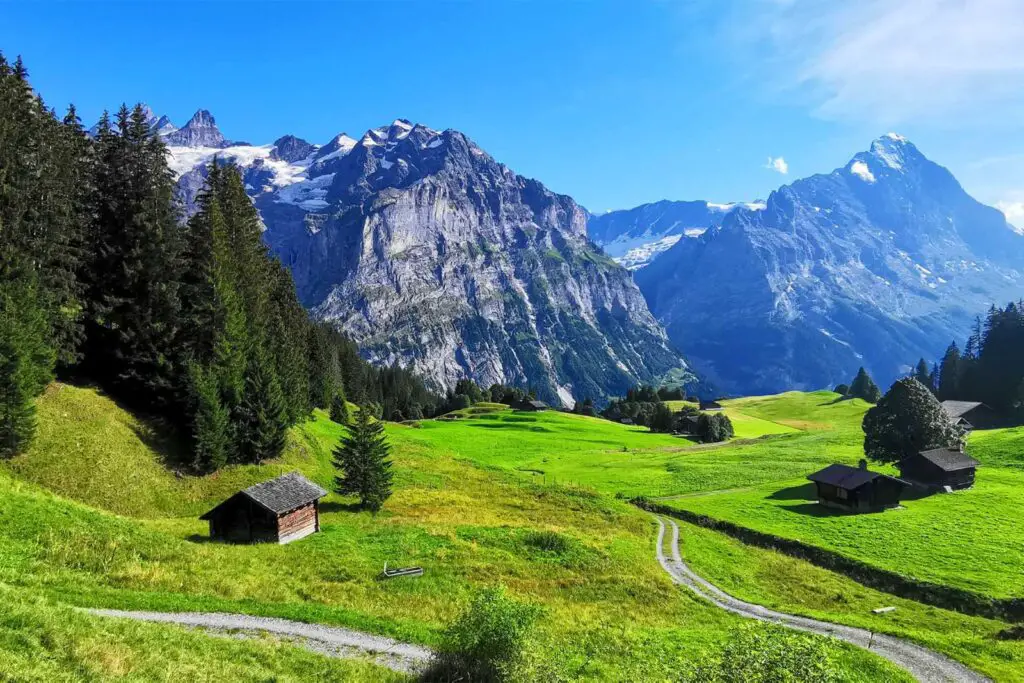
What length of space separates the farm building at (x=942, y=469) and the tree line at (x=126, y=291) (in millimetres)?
77382

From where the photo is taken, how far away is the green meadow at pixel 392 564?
19.2m

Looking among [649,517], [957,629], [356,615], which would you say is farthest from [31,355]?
[957,629]

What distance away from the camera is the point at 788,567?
46.6 metres

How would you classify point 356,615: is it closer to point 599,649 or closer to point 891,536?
point 599,649

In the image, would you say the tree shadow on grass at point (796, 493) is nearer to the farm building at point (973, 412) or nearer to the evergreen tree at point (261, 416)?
the evergreen tree at point (261, 416)

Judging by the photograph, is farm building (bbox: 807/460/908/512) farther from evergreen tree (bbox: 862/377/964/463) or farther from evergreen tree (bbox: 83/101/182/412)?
evergreen tree (bbox: 83/101/182/412)

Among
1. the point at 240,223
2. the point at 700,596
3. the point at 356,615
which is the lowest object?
the point at 700,596

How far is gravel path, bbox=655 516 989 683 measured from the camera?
27547 millimetres

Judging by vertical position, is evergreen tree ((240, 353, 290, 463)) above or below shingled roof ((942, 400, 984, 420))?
above

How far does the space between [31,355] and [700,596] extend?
4729 centimetres

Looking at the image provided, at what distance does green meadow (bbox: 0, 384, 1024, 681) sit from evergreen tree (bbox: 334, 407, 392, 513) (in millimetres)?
1688

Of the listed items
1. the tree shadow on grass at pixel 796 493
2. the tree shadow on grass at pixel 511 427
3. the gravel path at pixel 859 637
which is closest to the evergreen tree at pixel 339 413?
the tree shadow on grass at pixel 511 427

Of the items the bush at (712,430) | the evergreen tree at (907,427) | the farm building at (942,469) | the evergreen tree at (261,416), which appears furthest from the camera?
the bush at (712,430)

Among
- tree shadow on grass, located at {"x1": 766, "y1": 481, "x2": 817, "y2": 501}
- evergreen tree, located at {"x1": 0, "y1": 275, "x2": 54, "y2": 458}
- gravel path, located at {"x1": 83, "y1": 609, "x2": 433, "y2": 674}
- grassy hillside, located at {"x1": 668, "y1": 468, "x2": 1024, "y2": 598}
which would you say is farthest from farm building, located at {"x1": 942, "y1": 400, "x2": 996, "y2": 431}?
evergreen tree, located at {"x1": 0, "y1": 275, "x2": 54, "y2": 458}
